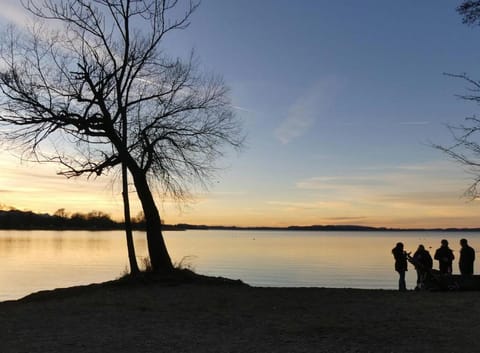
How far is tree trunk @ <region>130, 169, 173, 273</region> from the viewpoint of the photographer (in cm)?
1811

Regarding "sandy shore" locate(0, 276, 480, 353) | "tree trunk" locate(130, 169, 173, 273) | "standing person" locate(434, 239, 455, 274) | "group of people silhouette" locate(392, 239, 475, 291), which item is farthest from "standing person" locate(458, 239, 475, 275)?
"tree trunk" locate(130, 169, 173, 273)

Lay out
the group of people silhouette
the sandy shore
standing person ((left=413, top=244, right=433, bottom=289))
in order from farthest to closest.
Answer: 1. the group of people silhouette
2. standing person ((left=413, top=244, right=433, bottom=289))
3. the sandy shore

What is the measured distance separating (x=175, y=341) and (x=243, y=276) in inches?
1206

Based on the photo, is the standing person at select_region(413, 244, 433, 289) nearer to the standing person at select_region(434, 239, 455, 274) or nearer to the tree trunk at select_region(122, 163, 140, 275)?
the standing person at select_region(434, 239, 455, 274)

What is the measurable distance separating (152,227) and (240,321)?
8.25m

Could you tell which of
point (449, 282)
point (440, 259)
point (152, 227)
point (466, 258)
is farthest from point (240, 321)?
point (466, 258)

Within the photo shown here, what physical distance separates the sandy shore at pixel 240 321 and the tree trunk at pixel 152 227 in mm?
2267

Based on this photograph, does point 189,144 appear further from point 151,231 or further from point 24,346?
point 24,346

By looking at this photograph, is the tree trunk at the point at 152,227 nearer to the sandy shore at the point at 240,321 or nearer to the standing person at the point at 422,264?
the sandy shore at the point at 240,321

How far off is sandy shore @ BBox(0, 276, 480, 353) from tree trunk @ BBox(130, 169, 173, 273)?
227 centimetres

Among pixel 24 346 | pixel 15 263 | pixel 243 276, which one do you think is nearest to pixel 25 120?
pixel 24 346

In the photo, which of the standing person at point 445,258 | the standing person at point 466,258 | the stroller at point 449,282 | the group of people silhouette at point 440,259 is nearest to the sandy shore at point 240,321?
the stroller at point 449,282

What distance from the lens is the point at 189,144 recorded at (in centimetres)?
1880

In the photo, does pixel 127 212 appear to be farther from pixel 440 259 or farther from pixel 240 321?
pixel 440 259
